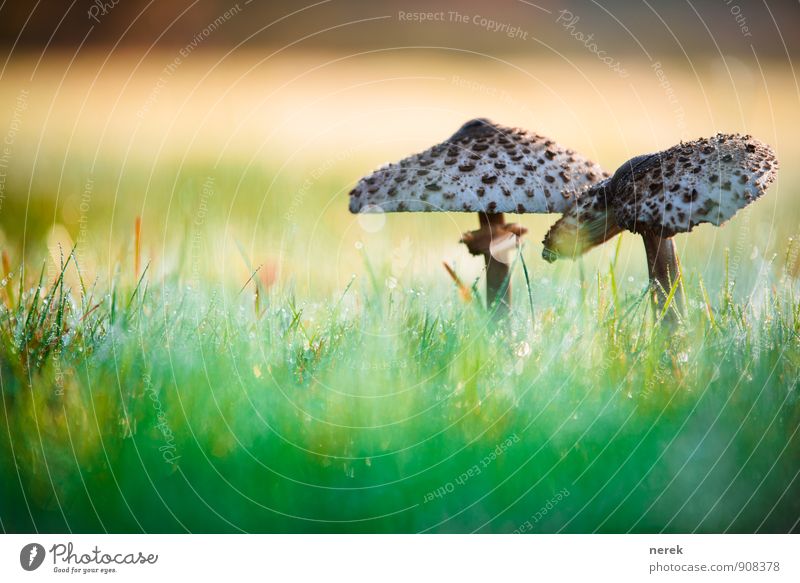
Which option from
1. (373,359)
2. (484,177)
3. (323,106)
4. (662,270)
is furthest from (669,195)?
(323,106)

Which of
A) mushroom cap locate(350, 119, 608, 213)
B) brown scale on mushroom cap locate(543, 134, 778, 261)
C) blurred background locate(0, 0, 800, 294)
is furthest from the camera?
blurred background locate(0, 0, 800, 294)

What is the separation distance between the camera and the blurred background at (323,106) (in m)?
2.26

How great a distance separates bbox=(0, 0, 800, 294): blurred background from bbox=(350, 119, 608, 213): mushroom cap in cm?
9

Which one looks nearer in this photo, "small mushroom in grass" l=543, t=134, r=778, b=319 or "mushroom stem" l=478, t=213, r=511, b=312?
"small mushroom in grass" l=543, t=134, r=778, b=319

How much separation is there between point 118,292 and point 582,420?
115cm

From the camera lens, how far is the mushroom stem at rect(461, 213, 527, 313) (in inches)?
96.0

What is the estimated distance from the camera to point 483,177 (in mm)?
2137

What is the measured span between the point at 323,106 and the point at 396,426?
2.98 ft

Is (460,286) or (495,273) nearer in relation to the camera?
(460,286)

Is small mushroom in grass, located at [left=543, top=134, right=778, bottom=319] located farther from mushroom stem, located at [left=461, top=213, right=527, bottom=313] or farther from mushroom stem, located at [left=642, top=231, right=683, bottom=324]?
mushroom stem, located at [left=461, top=213, right=527, bottom=313]

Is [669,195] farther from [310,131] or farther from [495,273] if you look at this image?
[310,131]

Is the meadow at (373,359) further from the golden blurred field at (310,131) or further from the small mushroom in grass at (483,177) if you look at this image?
the small mushroom in grass at (483,177)

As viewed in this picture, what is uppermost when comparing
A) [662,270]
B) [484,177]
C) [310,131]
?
[310,131]

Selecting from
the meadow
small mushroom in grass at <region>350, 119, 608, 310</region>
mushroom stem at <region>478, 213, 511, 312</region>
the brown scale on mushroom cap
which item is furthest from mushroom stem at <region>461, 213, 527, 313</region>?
the brown scale on mushroom cap
